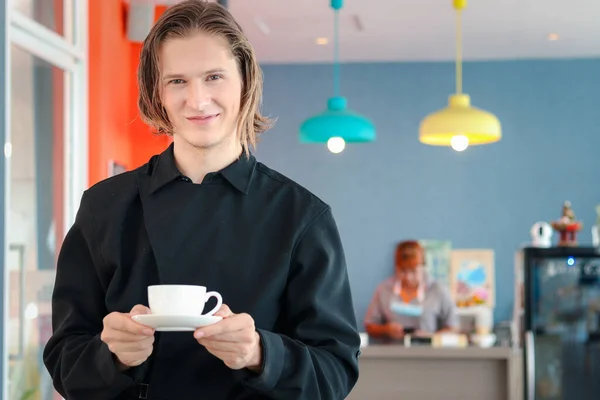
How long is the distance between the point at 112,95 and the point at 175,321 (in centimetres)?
447

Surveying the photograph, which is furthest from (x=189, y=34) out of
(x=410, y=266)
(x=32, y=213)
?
(x=410, y=266)

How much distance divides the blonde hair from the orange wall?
11.6ft

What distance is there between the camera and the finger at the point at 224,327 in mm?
1197

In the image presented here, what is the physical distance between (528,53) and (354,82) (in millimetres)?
1559

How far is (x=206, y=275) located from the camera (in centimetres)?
138

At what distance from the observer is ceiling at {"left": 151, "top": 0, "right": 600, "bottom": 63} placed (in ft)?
22.5

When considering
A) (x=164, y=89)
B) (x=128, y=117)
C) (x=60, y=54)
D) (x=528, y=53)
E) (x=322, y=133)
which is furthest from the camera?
(x=528, y=53)

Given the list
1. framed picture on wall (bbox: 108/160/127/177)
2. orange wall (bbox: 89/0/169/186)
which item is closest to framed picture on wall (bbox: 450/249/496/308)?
orange wall (bbox: 89/0/169/186)

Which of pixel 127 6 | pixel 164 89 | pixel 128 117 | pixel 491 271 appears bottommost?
pixel 491 271

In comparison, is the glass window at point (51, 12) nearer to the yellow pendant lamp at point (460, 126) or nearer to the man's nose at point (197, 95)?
the yellow pendant lamp at point (460, 126)

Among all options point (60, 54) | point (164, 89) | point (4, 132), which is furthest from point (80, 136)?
point (164, 89)

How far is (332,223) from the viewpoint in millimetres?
1451

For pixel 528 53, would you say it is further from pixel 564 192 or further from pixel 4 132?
pixel 4 132

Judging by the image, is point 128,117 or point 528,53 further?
point 528,53
